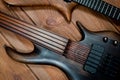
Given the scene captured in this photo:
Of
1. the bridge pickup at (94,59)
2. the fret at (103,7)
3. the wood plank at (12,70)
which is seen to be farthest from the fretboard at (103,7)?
the wood plank at (12,70)

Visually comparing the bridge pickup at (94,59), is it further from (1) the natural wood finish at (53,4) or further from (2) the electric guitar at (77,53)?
(1) the natural wood finish at (53,4)

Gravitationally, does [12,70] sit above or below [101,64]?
below

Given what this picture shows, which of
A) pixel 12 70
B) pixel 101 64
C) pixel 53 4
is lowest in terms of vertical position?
pixel 12 70

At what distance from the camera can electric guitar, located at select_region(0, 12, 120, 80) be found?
3.03 feet

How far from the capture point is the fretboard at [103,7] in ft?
3.20

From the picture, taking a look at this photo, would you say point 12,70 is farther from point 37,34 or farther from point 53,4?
point 53,4

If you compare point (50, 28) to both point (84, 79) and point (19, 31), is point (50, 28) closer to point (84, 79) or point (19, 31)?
point (19, 31)

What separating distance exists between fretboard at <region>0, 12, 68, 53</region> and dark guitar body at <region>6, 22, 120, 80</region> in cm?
2

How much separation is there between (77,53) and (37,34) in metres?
0.15

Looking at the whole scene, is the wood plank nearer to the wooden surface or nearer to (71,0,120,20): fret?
the wooden surface

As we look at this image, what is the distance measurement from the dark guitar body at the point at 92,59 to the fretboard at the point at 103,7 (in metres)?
0.08

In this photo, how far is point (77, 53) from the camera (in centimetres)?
94

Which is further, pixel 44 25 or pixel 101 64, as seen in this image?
pixel 44 25

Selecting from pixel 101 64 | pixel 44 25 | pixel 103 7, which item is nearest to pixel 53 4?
pixel 44 25
